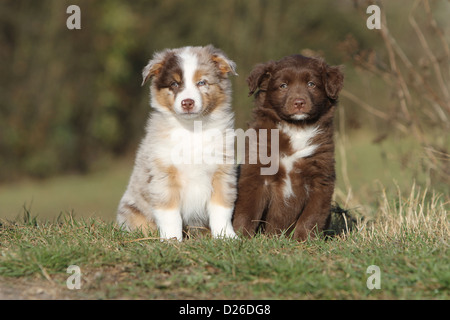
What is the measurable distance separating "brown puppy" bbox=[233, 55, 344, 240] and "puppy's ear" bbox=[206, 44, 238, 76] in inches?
7.4

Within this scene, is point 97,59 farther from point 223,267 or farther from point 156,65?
point 223,267

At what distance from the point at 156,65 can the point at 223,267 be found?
195 centimetres

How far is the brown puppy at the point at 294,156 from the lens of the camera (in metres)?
5.10

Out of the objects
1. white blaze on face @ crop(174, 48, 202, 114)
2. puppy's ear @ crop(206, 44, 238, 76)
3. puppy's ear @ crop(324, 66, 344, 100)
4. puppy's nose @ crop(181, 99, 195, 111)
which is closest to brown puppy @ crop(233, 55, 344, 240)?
puppy's ear @ crop(324, 66, 344, 100)

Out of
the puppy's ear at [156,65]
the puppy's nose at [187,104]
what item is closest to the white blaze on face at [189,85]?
the puppy's nose at [187,104]

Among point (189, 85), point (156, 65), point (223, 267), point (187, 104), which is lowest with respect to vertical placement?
point (223, 267)

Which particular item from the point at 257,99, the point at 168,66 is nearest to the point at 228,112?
the point at 257,99

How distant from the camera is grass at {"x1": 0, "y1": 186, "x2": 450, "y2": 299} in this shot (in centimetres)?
379

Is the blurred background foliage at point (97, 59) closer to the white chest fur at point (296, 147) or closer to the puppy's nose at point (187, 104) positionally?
the white chest fur at point (296, 147)

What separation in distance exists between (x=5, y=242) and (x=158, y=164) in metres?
1.31

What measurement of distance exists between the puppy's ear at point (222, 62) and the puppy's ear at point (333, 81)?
785 millimetres

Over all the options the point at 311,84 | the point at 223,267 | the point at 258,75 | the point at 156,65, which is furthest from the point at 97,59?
the point at 223,267

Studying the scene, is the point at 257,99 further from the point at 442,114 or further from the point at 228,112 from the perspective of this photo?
the point at 442,114

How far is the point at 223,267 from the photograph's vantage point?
409cm
